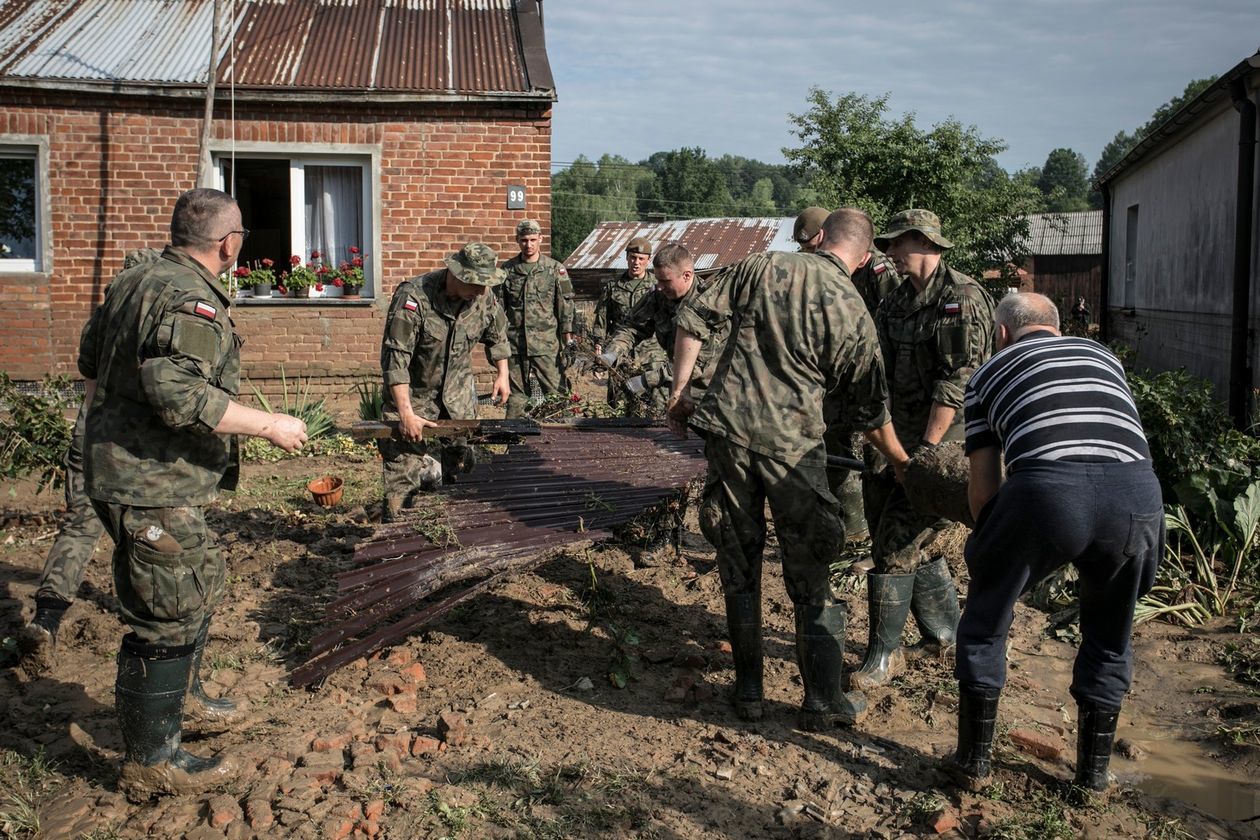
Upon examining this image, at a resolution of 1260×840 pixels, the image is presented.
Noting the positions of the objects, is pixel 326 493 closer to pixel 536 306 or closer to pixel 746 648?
pixel 536 306

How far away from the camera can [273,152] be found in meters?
11.0

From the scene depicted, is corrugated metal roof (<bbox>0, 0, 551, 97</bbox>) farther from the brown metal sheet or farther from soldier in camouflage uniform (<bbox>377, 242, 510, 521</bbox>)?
the brown metal sheet

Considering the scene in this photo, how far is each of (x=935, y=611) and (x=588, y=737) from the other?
1910 mm

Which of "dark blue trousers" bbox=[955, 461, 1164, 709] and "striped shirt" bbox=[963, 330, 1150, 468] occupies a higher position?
"striped shirt" bbox=[963, 330, 1150, 468]

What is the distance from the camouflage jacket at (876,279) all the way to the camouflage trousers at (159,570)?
3869 millimetres

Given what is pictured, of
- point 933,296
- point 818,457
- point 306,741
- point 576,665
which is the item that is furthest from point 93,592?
point 933,296

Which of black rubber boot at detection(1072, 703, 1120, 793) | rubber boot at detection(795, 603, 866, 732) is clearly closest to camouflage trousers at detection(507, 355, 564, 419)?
rubber boot at detection(795, 603, 866, 732)

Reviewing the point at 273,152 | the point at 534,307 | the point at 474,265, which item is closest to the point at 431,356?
the point at 474,265

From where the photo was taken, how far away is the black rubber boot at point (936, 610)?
4879mm

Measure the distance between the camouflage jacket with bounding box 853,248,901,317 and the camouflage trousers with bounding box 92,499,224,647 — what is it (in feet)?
12.7

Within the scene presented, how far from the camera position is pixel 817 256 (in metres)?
4.16

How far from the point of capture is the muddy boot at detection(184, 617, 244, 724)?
4145 mm

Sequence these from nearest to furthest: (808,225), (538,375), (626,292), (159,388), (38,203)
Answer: (159,388) → (808,225) → (626,292) → (538,375) → (38,203)

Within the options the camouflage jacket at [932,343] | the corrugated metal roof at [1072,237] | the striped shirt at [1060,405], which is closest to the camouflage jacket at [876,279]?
the camouflage jacket at [932,343]
